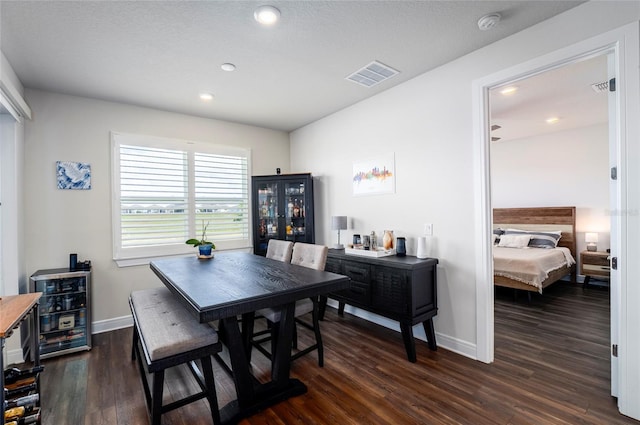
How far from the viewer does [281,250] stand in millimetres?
3285

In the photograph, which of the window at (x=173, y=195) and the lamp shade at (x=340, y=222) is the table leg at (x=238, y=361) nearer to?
the lamp shade at (x=340, y=222)

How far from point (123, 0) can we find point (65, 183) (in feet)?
7.58

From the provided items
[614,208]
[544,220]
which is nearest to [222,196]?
[614,208]

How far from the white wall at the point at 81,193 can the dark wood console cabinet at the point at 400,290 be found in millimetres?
2680

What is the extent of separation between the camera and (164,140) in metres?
3.85

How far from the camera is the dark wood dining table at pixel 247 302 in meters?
1.68

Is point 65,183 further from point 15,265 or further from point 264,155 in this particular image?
point 264,155

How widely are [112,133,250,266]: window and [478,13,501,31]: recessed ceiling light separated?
338 cm

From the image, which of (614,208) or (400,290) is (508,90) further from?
(400,290)

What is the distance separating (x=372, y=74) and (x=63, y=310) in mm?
3956

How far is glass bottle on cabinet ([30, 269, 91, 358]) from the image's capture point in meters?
2.85

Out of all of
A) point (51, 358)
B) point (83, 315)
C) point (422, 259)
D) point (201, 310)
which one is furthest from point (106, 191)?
point (422, 259)

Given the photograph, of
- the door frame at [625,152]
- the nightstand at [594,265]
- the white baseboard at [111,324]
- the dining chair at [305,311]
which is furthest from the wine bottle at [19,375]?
the nightstand at [594,265]

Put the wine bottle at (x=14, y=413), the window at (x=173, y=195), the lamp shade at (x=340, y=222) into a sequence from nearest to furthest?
the wine bottle at (x=14, y=413) < the window at (x=173, y=195) < the lamp shade at (x=340, y=222)
